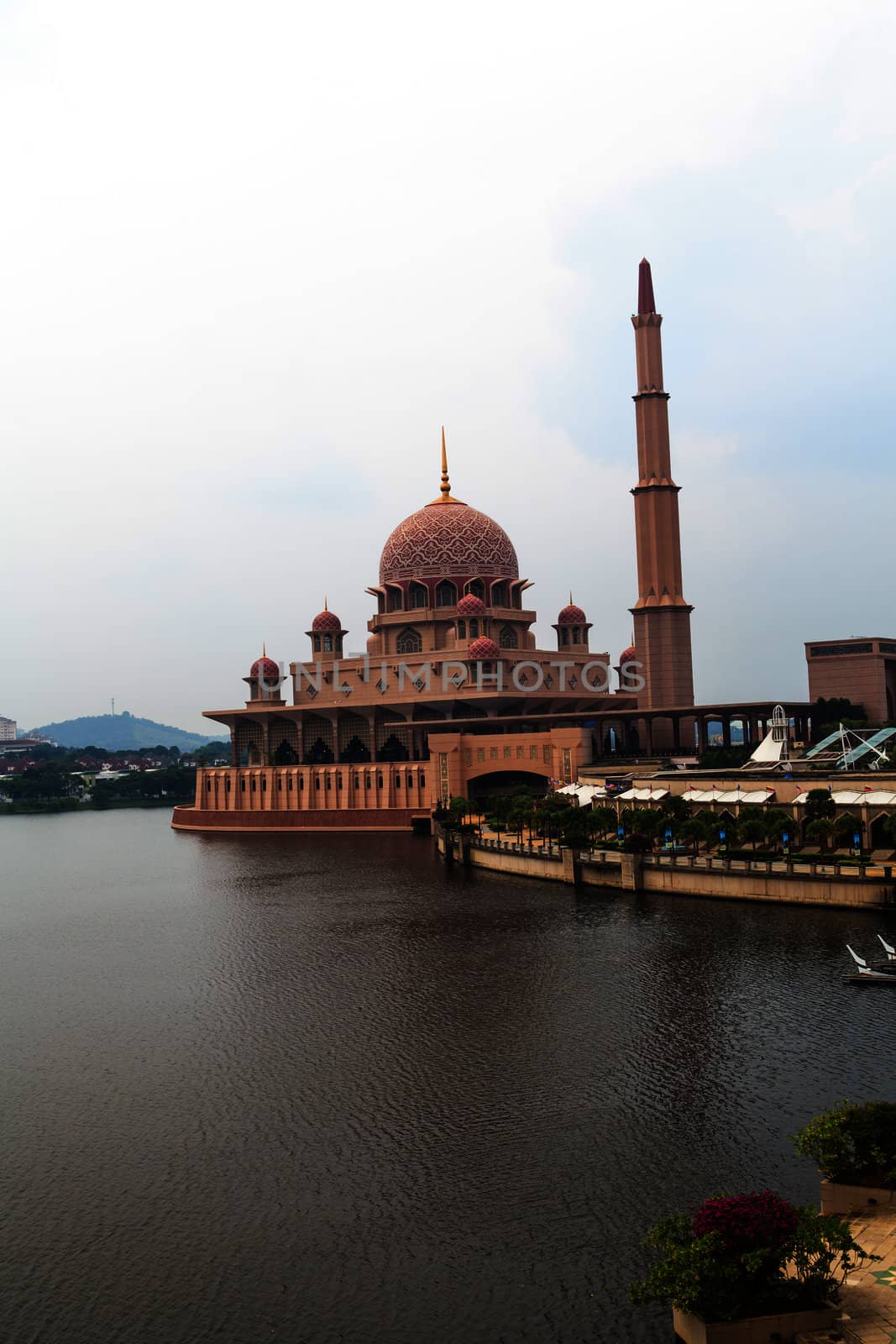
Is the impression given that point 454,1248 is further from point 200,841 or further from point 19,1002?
point 200,841

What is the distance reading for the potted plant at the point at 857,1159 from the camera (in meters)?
14.8

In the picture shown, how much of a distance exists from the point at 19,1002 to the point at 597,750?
49.3 metres

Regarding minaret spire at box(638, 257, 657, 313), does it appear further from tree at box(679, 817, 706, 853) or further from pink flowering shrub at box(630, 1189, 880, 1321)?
pink flowering shrub at box(630, 1189, 880, 1321)

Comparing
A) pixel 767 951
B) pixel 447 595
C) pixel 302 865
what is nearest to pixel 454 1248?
pixel 767 951

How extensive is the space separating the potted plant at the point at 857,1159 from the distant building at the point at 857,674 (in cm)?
6212

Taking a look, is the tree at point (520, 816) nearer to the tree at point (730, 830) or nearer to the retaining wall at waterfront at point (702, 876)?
the retaining wall at waterfront at point (702, 876)

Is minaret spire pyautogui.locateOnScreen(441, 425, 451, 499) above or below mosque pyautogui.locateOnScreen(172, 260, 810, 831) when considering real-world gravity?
above

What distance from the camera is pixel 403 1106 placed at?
22.3m

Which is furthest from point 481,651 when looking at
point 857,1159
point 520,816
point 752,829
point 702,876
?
point 857,1159

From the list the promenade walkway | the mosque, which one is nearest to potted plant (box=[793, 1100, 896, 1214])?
the promenade walkway

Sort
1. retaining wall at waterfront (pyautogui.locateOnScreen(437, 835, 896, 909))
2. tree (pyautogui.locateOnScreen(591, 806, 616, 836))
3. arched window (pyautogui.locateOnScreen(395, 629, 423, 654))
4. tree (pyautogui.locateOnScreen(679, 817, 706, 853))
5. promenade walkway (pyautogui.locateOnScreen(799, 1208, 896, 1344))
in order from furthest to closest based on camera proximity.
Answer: arched window (pyautogui.locateOnScreen(395, 629, 423, 654)) → tree (pyautogui.locateOnScreen(591, 806, 616, 836)) → tree (pyautogui.locateOnScreen(679, 817, 706, 853)) → retaining wall at waterfront (pyautogui.locateOnScreen(437, 835, 896, 909)) → promenade walkway (pyautogui.locateOnScreen(799, 1208, 896, 1344))

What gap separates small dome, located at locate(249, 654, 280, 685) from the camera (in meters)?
86.7

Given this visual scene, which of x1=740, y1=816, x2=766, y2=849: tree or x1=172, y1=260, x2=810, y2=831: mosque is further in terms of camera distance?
x1=172, y1=260, x2=810, y2=831: mosque

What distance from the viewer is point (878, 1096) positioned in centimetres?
2053
